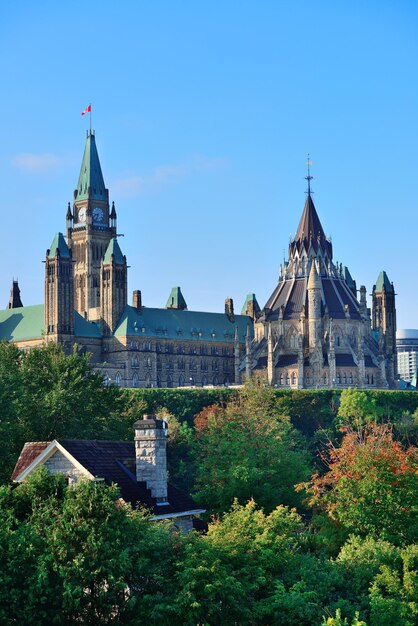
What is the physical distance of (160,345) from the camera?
192 m

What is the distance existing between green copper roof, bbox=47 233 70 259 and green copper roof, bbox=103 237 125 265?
999cm

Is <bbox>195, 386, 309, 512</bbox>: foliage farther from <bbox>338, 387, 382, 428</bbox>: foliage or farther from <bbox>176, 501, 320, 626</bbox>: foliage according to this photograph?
<bbox>338, 387, 382, 428</bbox>: foliage

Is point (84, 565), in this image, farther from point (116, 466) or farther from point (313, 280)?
point (313, 280)

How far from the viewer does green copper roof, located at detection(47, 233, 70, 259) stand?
609 feet

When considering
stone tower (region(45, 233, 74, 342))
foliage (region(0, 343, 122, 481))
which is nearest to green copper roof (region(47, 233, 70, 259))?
stone tower (region(45, 233, 74, 342))

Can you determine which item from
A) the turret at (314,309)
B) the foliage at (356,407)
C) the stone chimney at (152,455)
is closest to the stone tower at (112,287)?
the turret at (314,309)

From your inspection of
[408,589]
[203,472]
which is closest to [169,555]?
[408,589]

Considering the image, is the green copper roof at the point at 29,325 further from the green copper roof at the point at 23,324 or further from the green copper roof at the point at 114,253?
the green copper roof at the point at 114,253

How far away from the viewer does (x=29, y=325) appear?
192250mm

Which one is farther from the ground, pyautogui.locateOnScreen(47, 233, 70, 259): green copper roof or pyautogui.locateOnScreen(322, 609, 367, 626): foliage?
pyautogui.locateOnScreen(47, 233, 70, 259): green copper roof

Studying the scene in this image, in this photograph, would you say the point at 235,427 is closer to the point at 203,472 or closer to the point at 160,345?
the point at 203,472

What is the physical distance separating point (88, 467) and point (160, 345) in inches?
5861

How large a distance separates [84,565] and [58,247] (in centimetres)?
14989

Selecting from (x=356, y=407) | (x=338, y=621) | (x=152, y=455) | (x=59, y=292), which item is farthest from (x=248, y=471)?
(x=59, y=292)
